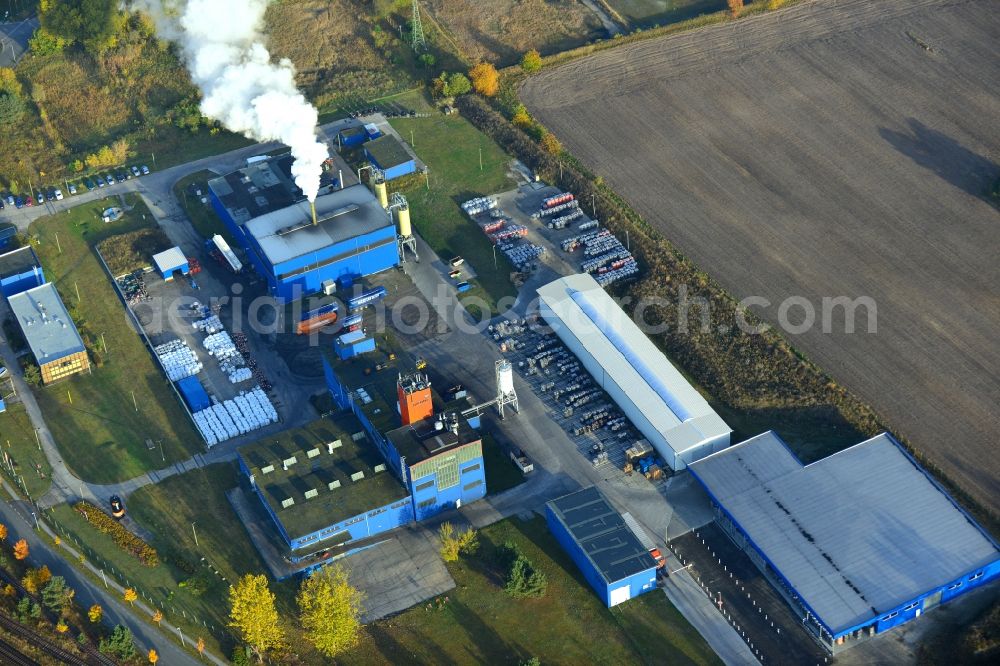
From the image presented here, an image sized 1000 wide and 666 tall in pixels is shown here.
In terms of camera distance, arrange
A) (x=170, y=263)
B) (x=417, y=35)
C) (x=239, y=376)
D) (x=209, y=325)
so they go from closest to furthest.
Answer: (x=239, y=376) < (x=209, y=325) < (x=170, y=263) < (x=417, y=35)

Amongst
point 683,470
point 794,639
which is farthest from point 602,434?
point 794,639

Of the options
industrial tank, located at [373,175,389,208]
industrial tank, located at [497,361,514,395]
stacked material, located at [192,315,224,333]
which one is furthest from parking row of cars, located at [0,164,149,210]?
industrial tank, located at [497,361,514,395]

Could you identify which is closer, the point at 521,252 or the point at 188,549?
the point at 188,549

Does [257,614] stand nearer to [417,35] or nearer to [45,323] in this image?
[45,323]

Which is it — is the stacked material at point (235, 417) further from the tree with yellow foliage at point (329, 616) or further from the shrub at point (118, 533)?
the tree with yellow foliage at point (329, 616)

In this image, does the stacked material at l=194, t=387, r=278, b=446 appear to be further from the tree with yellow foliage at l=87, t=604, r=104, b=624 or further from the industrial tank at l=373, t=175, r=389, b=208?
the industrial tank at l=373, t=175, r=389, b=208

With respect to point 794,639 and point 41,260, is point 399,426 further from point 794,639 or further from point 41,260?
point 41,260

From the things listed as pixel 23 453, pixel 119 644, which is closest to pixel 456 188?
pixel 23 453
